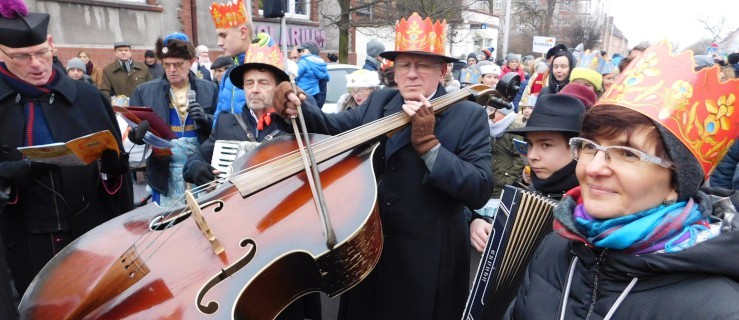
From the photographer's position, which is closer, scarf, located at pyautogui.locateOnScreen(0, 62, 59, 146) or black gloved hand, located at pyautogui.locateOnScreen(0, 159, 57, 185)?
black gloved hand, located at pyautogui.locateOnScreen(0, 159, 57, 185)

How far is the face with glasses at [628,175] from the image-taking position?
1.23 m

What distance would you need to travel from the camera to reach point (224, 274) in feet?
4.80

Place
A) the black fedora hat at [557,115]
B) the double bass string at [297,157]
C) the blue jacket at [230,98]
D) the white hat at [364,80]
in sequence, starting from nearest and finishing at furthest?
the double bass string at [297,157] < the black fedora hat at [557,115] < the blue jacket at [230,98] < the white hat at [364,80]

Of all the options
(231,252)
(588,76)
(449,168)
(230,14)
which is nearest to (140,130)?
(230,14)

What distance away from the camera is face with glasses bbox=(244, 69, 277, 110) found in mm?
2875

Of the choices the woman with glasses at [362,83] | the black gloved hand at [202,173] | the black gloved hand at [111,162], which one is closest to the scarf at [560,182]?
the black gloved hand at [202,173]

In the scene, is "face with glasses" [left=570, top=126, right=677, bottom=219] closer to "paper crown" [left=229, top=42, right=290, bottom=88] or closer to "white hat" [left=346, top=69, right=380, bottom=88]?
"paper crown" [left=229, top=42, right=290, bottom=88]

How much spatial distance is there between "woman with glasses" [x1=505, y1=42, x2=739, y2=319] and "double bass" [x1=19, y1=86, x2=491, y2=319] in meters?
0.74

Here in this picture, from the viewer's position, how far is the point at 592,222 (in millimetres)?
1308

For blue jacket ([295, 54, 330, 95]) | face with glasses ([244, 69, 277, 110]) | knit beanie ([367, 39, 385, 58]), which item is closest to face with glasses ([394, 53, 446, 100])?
face with glasses ([244, 69, 277, 110])

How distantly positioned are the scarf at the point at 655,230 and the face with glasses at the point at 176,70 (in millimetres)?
3681

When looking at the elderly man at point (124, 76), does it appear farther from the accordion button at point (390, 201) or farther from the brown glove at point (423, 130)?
the brown glove at point (423, 130)

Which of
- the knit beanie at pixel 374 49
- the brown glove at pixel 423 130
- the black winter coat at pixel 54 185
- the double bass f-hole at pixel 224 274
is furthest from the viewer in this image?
the knit beanie at pixel 374 49

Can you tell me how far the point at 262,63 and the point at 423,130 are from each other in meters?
1.24
